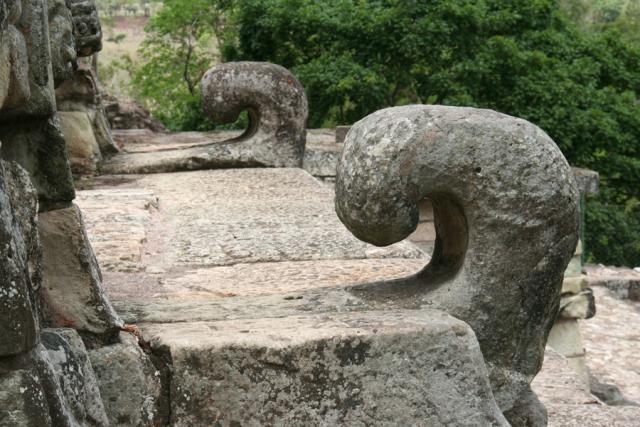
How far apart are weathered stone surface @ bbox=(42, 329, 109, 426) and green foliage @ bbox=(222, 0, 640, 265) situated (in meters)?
8.08

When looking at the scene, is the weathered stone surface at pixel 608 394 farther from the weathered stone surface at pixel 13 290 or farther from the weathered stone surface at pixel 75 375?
the weathered stone surface at pixel 13 290

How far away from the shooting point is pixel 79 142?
5852 millimetres

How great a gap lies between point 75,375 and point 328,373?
548mm

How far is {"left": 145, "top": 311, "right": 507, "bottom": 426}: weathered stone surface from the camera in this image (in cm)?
216

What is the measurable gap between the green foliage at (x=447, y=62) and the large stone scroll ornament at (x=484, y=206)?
295 inches

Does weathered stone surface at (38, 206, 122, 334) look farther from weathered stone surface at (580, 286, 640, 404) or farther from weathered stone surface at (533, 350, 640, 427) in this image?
weathered stone surface at (580, 286, 640, 404)

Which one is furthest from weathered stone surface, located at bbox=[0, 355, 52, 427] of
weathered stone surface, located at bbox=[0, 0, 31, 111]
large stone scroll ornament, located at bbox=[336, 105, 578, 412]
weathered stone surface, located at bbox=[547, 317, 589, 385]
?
weathered stone surface, located at bbox=[547, 317, 589, 385]

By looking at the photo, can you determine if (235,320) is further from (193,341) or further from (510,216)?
(510,216)

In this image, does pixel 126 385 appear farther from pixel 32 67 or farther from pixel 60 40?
pixel 60 40

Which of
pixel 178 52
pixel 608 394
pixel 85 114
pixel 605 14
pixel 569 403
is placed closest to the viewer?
pixel 569 403

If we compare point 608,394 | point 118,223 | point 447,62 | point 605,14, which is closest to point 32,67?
point 118,223

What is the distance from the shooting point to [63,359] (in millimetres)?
1841

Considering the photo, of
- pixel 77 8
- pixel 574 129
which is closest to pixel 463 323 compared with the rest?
pixel 77 8

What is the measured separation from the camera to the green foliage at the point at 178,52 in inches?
539
